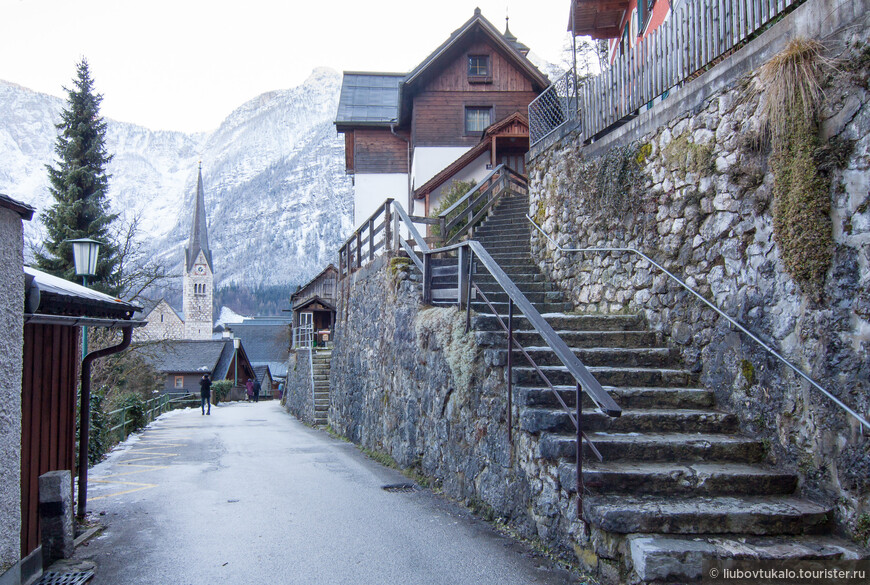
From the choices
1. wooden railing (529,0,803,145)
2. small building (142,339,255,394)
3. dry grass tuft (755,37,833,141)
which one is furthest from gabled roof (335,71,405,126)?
small building (142,339,255,394)

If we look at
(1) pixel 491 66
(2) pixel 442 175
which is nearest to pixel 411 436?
(2) pixel 442 175

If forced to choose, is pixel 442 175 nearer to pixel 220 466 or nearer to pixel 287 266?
pixel 220 466

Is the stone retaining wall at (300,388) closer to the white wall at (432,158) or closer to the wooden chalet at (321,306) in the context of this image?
the white wall at (432,158)

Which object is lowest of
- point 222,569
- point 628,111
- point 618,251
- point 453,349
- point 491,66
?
Result: point 222,569

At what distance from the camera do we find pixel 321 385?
19.4 meters

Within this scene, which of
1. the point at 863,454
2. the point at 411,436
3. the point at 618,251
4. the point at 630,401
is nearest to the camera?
the point at 863,454

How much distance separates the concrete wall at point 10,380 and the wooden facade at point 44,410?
0.41 meters

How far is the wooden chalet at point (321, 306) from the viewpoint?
128 ft

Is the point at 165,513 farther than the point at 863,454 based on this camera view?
Yes

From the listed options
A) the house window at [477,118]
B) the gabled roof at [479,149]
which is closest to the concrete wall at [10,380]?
the gabled roof at [479,149]

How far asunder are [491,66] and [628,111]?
51.7ft

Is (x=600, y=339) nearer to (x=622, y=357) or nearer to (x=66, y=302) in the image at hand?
(x=622, y=357)

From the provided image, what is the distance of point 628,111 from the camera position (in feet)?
24.4

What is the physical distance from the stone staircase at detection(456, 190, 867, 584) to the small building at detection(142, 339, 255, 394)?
4380 centimetres
